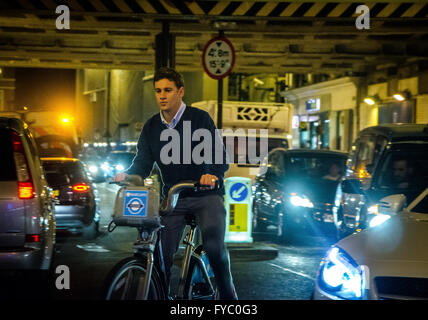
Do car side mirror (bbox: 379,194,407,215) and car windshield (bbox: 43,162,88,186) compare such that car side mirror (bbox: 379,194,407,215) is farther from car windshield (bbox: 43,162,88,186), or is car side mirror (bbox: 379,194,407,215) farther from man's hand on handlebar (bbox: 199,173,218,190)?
car windshield (bbox: 43,162,88,186)

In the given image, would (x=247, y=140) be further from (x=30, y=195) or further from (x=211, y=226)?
(x=211, y=226)

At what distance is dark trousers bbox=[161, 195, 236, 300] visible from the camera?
4.98m

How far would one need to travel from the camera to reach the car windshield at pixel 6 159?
22.9 ft

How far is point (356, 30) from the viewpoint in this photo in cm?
1370

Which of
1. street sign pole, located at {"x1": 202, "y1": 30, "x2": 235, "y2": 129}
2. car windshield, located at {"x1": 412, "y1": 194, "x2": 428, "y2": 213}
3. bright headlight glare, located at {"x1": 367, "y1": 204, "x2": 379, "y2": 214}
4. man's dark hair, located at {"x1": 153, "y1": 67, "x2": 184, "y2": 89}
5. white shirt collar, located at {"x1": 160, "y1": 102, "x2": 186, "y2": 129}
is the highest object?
street sign pole, located at {"x1": 202, "y1": 30, "x2": 235, "y2": 129}

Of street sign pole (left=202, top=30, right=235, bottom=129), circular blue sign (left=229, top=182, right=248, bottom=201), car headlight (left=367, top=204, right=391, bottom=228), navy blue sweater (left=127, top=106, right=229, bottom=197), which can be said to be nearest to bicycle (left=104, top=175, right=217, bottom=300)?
navy blue sweater (left=127, top=106, right=229, bottom=197)

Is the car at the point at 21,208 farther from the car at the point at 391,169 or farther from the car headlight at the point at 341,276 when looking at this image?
the car at the point at 391,169

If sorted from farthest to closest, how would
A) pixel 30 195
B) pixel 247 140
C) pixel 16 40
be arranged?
pixel 247 140 → pixel 16 40 → pixel 30 195

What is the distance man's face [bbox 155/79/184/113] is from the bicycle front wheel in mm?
1196

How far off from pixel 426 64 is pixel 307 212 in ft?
36.1

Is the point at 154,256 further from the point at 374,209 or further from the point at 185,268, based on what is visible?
the point at 374,209

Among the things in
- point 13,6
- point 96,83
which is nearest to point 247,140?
point 13,6

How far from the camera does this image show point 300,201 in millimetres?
12883

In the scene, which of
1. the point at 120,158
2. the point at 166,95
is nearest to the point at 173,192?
the point at 166,95
